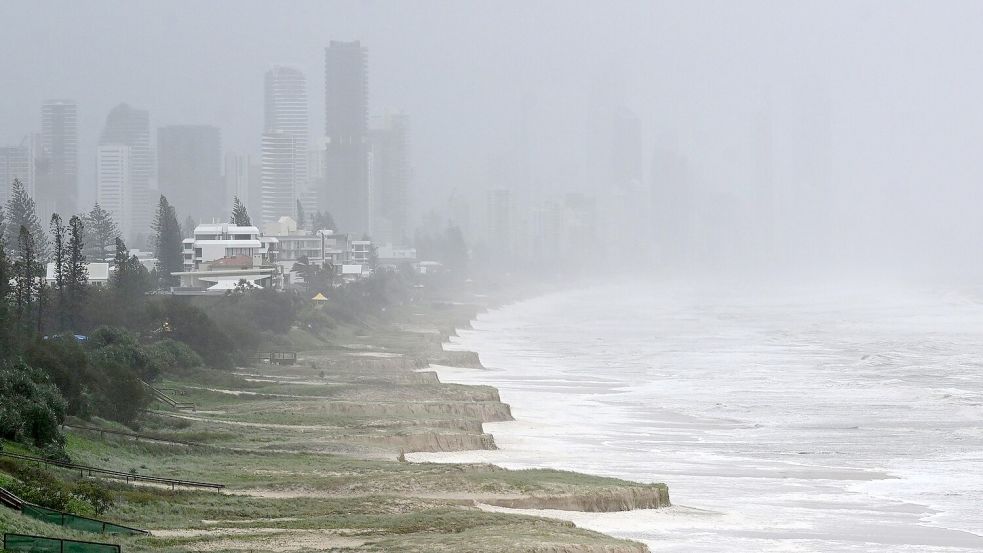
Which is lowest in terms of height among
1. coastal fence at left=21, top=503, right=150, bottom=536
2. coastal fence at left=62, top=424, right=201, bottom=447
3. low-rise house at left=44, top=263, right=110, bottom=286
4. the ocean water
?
the ocean water

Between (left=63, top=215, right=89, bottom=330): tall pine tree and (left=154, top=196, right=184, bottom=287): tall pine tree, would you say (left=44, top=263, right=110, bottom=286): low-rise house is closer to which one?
(left=154, top=196, right=184, bottom=287): tall pine tree

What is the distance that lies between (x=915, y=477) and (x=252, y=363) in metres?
39.7

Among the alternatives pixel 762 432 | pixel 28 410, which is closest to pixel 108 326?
pixel 762 432

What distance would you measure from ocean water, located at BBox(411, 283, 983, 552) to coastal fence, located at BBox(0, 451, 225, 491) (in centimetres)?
837

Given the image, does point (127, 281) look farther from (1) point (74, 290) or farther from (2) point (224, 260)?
(2) point (224, 260)

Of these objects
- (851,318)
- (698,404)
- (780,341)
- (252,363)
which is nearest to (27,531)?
(698,404)

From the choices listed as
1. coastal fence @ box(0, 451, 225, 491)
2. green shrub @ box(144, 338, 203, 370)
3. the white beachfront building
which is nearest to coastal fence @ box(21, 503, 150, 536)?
coastal fence @ box(0, 451, 225, 491)

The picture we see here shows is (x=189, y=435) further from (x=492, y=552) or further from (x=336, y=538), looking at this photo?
(x=492, y=552)

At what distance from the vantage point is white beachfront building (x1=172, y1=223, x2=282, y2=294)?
117m

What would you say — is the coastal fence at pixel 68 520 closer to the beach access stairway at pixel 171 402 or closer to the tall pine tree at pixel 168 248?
the beach access stairway at pixel 171 402

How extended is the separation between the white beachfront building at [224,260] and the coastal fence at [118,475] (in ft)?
270

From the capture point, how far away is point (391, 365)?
76.4 metres

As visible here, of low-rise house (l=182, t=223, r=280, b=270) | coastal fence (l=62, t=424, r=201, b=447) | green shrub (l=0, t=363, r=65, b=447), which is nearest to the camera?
green shrub (l=0, t=363, r=65, b=447)

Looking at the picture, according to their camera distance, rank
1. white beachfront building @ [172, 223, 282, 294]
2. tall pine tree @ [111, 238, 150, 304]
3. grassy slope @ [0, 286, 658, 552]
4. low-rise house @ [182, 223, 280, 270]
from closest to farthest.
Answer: grassy slope @ [0, 286, 658, 552] < tall pine tree @ [111, 238, 150, 304] < white beachfront building @ [172, 223, 282, 294] < low-rise house @ [182, 223, 280, 270]
